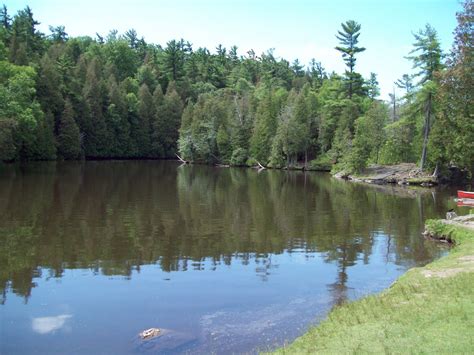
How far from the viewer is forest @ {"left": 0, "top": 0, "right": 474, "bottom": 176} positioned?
168ft

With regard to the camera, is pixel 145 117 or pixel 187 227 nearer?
pixel 187 227

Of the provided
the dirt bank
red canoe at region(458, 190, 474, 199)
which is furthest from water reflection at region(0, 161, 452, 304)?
the dirt bank

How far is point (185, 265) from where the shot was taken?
19.1m

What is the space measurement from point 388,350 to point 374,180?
5167cm

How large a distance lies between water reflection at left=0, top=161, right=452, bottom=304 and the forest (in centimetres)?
1149

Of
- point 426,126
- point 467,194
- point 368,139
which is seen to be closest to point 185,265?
point 467,194

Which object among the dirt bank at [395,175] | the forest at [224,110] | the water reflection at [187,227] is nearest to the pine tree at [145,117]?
the forest at [224,110]

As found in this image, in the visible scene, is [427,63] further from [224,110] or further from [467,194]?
[224,110]

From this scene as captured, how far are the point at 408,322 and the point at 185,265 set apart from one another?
10.4 metres

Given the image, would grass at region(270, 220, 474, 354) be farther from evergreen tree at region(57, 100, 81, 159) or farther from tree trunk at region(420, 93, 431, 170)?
evergreen tree at region(57, 100, 81, 159)

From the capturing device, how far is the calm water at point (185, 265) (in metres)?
12.4

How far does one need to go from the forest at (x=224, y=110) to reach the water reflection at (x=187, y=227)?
11.5 metres

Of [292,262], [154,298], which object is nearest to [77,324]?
[154,298]

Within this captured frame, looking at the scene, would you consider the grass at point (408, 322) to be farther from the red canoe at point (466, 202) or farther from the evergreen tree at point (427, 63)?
the evergreen tree at point (427, 63)
